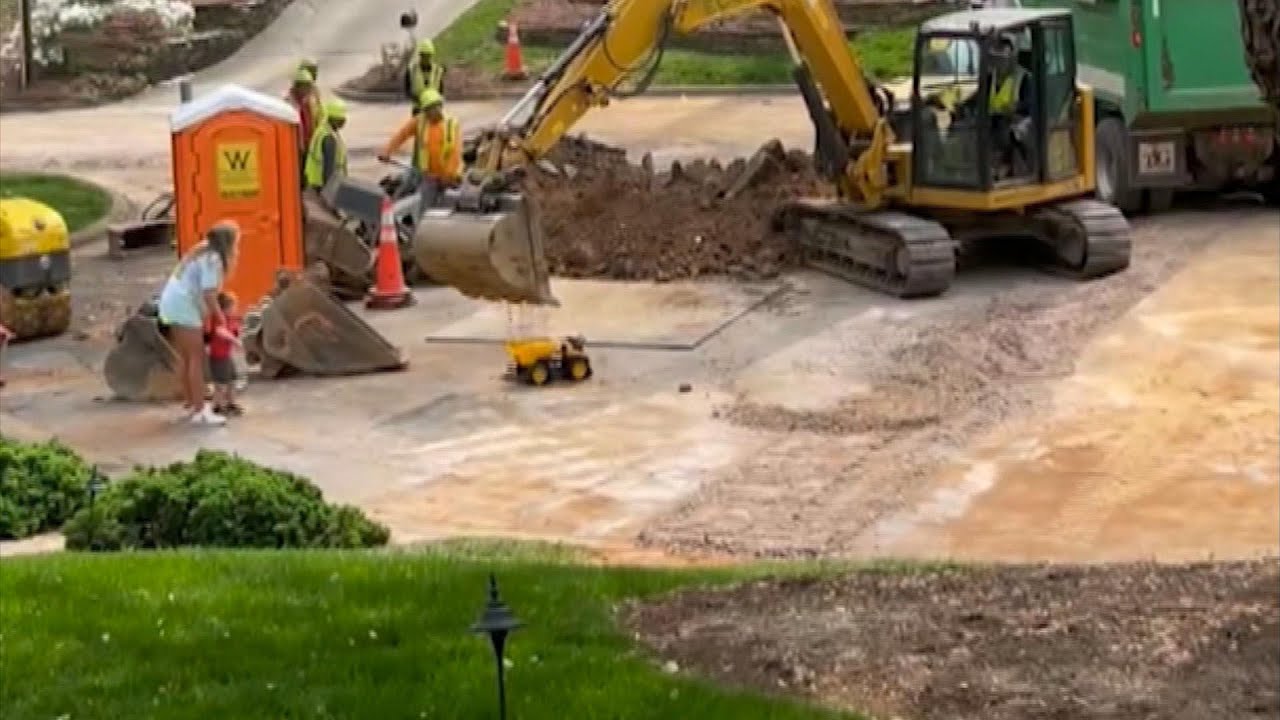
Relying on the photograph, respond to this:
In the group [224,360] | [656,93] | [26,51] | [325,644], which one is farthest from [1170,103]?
[26,51]

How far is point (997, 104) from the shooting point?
66.4 feet

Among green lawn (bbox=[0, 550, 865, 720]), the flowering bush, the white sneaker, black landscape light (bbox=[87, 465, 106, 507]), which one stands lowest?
the white sneaker

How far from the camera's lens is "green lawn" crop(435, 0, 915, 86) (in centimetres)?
3691

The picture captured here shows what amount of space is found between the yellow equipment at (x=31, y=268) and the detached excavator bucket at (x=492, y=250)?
367 centimetres

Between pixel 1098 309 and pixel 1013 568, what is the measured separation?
33.7 feet

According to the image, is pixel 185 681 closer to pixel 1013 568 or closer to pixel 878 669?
pixel 878 669

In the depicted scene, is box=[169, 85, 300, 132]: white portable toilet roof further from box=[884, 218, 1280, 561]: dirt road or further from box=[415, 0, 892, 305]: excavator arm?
box=[884, 218, 1280, 561]: dirt road

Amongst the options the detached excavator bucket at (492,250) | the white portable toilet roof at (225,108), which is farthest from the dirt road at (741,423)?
the white portable toilet roof at (225,108)

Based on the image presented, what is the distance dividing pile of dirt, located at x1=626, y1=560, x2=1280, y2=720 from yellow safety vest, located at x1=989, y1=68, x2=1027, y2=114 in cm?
1210

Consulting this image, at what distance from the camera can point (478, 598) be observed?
25.9 ft

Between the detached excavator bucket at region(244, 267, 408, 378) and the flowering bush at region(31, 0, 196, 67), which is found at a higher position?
the flowering bush at region(31, 0, 196, 67)

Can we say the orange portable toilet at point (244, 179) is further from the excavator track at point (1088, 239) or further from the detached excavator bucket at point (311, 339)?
the excavator track at point (1088, 239)

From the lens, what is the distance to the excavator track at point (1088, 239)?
20.1 metres

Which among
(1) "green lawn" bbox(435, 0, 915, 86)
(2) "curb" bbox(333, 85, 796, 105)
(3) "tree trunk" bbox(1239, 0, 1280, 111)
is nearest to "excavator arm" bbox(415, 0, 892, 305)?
(3) "tree trunk" bbox(1239, 0, 1280, 111)
